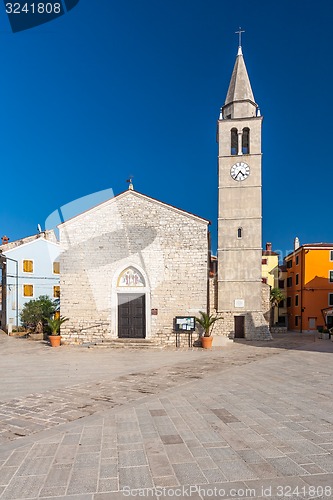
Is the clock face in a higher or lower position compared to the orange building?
higher

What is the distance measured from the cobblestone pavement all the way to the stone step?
627 cm

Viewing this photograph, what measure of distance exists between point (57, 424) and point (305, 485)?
153 inches

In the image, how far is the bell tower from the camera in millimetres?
19734

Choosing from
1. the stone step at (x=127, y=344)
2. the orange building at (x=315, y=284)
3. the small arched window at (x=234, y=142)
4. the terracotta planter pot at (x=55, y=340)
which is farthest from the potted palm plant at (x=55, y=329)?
the orange building at (x=315, y=284)

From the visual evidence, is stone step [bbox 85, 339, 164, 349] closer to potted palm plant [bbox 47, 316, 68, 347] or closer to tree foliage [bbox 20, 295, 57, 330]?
potted palm plant [bbox 47, 316, 68, 347]

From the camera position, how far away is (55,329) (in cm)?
1686

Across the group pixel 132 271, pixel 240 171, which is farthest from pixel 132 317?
pixel 240 171

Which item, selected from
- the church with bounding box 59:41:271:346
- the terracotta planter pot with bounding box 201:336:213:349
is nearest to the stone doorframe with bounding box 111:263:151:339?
the church with bounding box 59:41:271:346

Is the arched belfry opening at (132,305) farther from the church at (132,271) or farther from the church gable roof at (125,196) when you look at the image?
the church gable roof at (125,196)

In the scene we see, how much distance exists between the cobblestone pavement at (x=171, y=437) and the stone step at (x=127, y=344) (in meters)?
6.27

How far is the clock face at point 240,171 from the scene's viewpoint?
20484 millimetres

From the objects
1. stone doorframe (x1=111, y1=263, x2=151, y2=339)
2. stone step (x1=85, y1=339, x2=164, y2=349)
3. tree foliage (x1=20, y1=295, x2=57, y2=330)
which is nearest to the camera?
stone step (x1=85, y1=339, x2=164, y2=349)

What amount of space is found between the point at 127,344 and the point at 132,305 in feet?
6.85

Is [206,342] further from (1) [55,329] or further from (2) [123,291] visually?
(1) [55,329]
